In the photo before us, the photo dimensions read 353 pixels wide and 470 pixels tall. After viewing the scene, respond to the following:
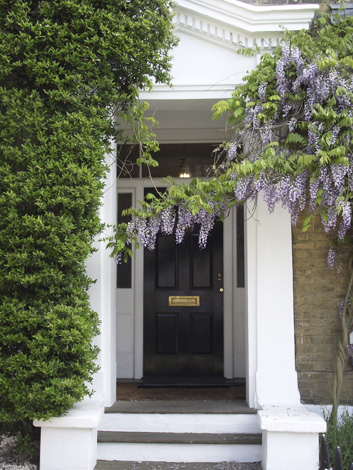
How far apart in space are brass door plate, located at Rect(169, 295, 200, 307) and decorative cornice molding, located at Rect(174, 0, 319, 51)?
2986mm

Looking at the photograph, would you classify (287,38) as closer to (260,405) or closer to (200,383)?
(260,405)

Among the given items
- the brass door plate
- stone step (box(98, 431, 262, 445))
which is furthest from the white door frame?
stone step (box(98, 431, 262, 445))

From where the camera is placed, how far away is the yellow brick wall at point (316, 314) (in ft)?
14.8

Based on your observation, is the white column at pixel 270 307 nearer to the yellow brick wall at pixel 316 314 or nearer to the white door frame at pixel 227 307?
the yellow brick wall at pixel 316 314

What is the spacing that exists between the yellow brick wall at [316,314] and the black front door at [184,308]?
5.12 ft

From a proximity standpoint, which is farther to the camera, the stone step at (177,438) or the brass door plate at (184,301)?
the brass door plate at (184,301)

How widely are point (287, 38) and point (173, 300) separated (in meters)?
3.33

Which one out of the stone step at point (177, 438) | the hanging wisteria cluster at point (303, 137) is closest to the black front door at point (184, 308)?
the stone step at point (177, 438)

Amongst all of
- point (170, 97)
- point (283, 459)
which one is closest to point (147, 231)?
point (170, 97)

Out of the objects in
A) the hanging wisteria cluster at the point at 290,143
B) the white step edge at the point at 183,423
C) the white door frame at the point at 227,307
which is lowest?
the white step edge at the point at 183,423

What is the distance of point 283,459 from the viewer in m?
3.80

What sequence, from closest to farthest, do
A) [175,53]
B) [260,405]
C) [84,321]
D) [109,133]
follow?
[84,321] → [109,133] → [260,405] → [175,53]

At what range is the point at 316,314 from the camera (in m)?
4.55

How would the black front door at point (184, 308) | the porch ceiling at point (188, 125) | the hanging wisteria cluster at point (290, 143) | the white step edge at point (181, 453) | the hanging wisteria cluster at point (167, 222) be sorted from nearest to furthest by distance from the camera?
the hanging wisteria cluster at point (290, 143), the hanging wisteria cluster at point (167, 222), the white step edge at point (181, 453), the porch ceiling at point (188, 125), the black front door at point (184, 308)
